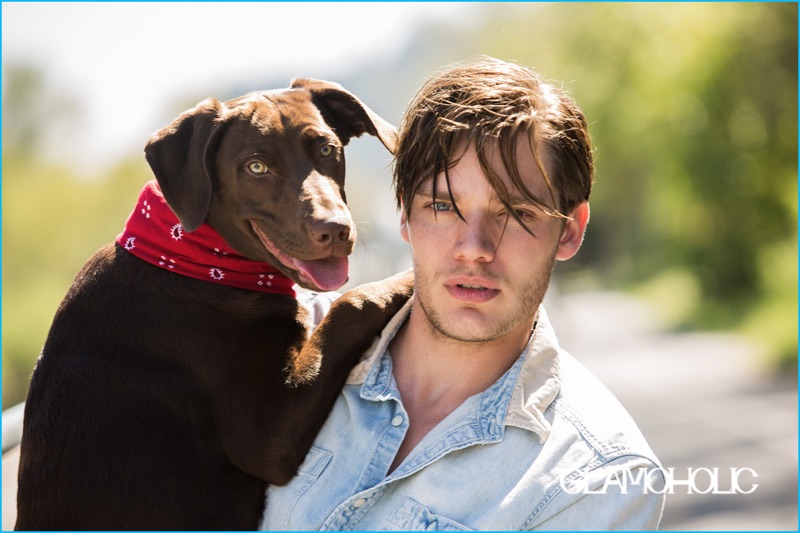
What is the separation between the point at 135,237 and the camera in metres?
2.86

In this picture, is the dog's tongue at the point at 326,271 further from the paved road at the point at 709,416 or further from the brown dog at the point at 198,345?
the paved road at the point at 709,416

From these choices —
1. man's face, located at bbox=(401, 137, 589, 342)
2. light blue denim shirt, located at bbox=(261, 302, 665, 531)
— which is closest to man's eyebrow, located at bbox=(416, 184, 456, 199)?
man's face, located at bbox=(401, 137, 589, 342)

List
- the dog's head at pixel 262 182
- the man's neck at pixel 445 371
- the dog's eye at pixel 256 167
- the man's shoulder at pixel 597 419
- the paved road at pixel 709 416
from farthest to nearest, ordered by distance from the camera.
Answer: the paved road at pixel 709 416 < the dog's eye at pixel 256 167 < the dog's head at pixel 262 182 < the man's neck at pixel 445 371 < the man's shoulder at pixel 597 419

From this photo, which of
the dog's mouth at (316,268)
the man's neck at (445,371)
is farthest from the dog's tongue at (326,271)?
the man's neck at (445,371)

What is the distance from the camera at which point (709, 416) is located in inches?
522

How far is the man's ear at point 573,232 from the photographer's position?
9.20 feet

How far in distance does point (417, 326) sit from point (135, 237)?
0.87 meters

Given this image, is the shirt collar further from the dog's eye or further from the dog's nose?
the dog's eye

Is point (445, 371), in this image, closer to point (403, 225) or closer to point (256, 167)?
point (403, 225)

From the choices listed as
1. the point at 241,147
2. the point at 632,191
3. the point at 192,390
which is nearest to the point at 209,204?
the point at 241,147

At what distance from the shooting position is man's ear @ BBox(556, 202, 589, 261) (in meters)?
2.80

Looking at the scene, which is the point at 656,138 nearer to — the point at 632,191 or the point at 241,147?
the point at 632,191

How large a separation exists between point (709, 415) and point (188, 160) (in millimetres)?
11703

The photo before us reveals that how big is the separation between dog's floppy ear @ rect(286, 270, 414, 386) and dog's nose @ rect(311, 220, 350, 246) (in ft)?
0.62
